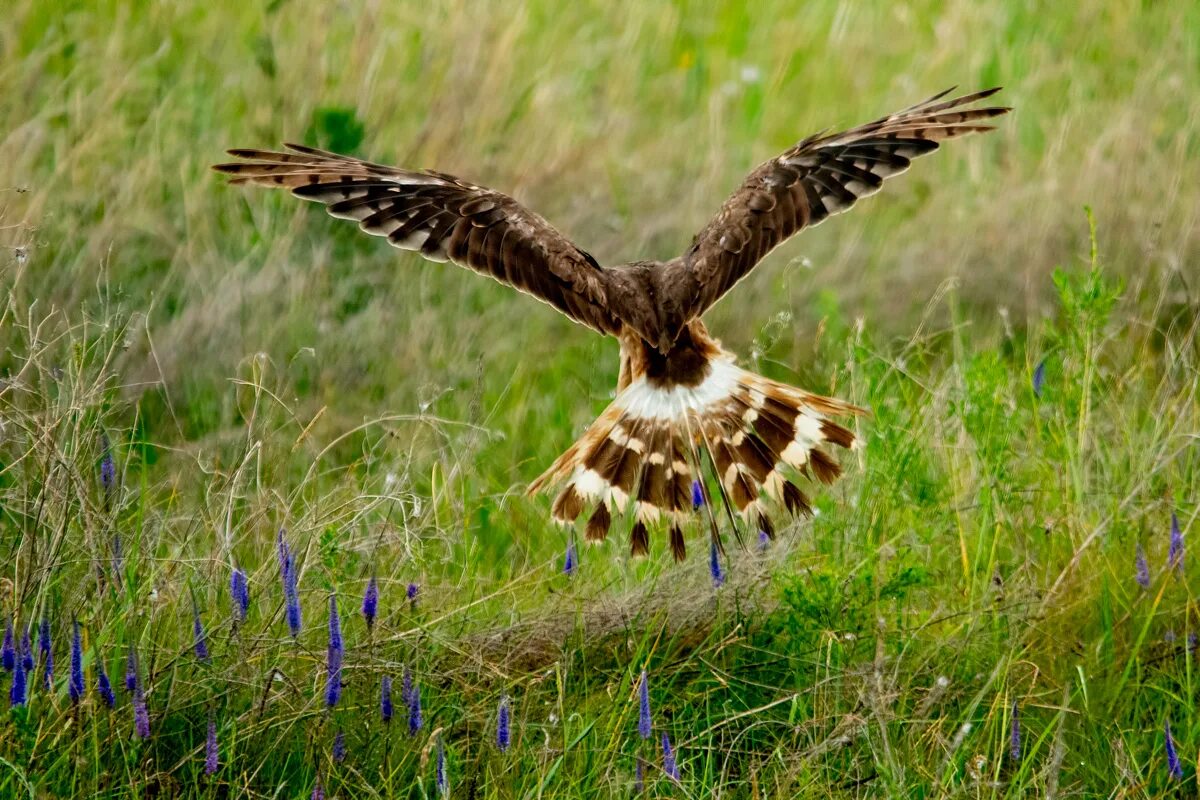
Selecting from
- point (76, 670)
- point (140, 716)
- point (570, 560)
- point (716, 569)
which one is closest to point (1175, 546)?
point (716, 569)

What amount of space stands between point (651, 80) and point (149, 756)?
14.7ft

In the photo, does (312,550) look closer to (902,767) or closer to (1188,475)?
(902,767)

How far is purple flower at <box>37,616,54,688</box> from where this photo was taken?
3.30m

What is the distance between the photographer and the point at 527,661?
3.95 metres

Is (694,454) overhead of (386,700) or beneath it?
overhead

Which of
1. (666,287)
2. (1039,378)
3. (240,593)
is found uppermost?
(666,287)

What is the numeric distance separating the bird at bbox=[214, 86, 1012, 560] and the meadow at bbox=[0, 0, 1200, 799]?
16 cm

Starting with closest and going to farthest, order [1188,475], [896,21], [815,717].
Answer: [815,717]
[1188,475]
[896,21]

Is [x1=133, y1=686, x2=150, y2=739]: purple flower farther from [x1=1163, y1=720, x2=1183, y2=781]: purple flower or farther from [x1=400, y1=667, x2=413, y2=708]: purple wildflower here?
[x1=1163, y1=720, x2=1183, y2=781]: purple flower

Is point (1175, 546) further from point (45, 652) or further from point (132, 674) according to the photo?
point (45, 652)

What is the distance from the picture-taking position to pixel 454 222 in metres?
4.74

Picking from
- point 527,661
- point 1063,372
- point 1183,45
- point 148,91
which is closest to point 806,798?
point 527,661

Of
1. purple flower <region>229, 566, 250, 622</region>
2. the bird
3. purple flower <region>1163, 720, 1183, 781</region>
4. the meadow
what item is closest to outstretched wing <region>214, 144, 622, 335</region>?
the bird

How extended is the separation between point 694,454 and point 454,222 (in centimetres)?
89
